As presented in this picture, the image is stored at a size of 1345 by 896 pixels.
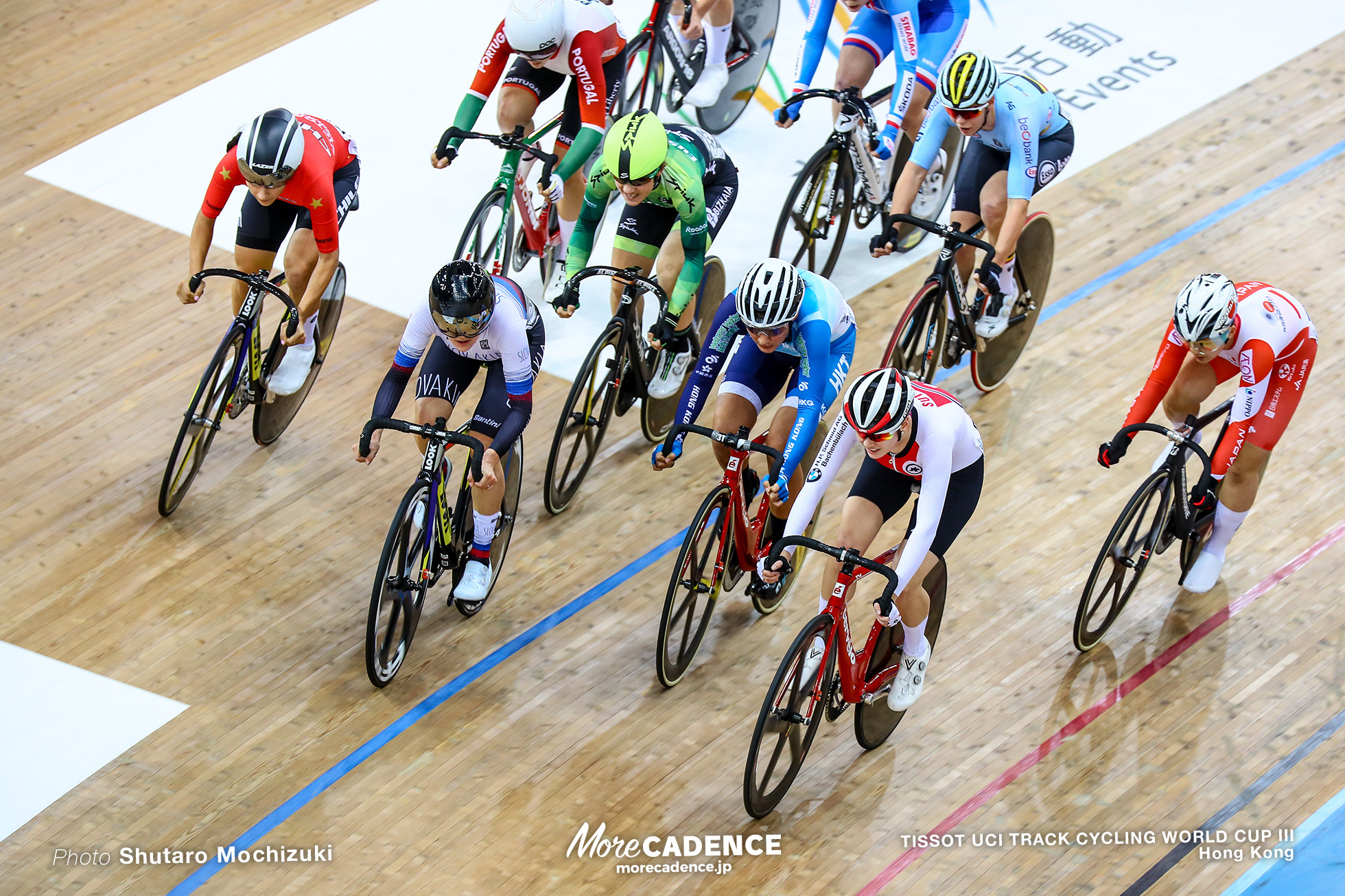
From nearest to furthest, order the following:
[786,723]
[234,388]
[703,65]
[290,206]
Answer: [786,723]
[234,388]
[290,206]
[703,65]

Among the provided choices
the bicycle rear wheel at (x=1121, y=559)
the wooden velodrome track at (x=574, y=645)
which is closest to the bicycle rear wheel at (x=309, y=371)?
the wooden velodrome track at (x=574, y=645)

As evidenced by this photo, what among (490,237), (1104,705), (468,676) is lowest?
(468,676)

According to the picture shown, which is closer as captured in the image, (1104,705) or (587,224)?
(1104,705)

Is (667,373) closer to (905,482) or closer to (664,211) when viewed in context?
(664,211)

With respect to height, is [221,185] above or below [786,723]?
above

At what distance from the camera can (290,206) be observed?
6.11 m

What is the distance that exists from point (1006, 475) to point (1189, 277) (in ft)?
6.03

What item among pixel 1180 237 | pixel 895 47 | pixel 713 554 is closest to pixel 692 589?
pixel 713 554

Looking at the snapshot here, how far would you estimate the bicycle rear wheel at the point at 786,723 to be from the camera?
4477mm

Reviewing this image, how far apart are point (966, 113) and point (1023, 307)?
1086mm

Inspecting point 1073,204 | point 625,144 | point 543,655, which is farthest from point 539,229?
point 1073,204

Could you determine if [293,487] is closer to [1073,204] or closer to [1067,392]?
[1067,392]

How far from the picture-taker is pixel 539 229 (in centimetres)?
714

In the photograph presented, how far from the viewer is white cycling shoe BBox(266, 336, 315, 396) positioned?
625cm
